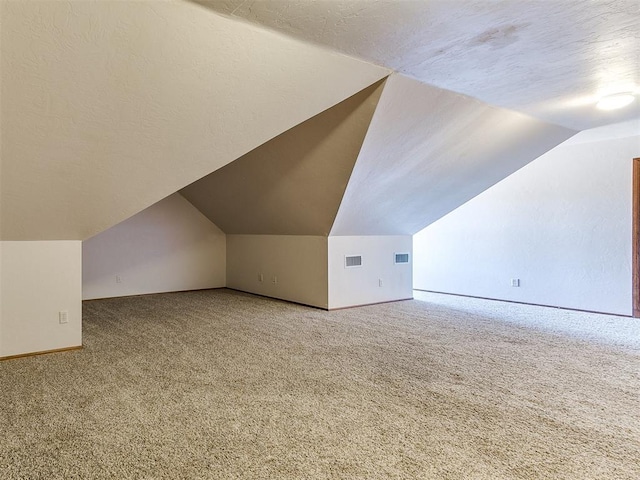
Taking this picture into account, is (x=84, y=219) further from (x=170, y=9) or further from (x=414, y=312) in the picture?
(x=414, y=312)

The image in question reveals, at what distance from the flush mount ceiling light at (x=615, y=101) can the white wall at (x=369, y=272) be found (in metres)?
3.28

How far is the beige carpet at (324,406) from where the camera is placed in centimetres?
197

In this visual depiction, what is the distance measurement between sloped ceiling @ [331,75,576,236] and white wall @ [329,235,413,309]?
0.66ft

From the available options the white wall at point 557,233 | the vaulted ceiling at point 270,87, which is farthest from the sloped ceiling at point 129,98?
the white wall at point 557,233

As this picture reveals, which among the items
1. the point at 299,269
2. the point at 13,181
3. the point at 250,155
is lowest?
the point at 299,269

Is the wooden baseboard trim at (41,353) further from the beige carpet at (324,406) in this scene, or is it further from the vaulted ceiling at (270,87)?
the vaulted ceiling at (270,87)

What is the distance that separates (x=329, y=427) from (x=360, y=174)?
2.82 meters

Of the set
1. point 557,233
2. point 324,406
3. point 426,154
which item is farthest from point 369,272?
point 324,406

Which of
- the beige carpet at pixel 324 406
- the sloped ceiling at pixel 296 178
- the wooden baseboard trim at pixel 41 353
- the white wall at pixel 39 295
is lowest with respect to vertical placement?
the beige carpet at pixel 324 406

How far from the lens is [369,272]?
20.8 feet

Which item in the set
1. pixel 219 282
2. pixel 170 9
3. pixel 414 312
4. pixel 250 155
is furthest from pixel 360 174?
pixel 219 282

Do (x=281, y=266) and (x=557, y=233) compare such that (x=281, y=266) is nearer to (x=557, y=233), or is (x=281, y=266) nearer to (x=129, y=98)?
(x=557, y=233)

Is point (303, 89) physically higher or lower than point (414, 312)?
higher

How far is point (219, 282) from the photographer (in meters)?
8.32
